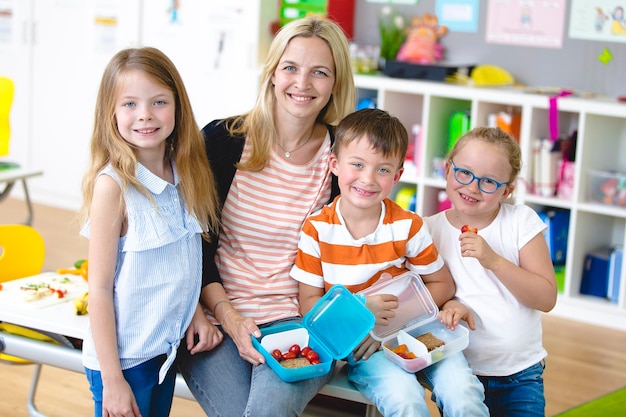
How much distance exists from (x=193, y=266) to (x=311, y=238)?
0.27 meters

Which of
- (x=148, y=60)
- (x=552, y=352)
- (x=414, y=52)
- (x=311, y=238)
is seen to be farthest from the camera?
(x=414, y=52)

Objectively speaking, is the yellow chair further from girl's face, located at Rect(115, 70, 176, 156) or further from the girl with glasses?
the girl with glasses

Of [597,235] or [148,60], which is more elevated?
[148,60]

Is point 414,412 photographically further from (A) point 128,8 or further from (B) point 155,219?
(A) point 128,8

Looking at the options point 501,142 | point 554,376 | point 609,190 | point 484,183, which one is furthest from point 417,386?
point 609,190

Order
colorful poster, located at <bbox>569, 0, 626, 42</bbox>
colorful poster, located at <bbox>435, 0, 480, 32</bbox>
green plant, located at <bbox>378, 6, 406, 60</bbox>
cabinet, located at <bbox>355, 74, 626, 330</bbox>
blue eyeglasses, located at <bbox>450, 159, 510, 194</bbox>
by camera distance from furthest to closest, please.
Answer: green plant, located at <bbox>378, 6, 406, 60</bbox>
colorful poster, located at <bbox>435, 0, 480, 32</bbox>
colorful poster, located at <bbox>569, 0, 626, 42</bbox>
cabinet, located at <bbox>355, 74, 626, 330</bbox>
blue eyeglasses, located at <bbox>450, 159, 510, 194</bbox>

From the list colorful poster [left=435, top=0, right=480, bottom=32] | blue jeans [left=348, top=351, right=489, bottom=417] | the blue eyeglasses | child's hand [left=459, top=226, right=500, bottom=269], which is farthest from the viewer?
colorful poster [left=435, top=0, right=480, bottom=32]

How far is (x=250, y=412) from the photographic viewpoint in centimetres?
177

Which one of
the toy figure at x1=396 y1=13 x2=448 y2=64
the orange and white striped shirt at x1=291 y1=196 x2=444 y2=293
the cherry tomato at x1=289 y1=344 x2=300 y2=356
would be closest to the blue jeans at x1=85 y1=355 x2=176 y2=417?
the cherry tomato at x1=289 y1=344 x2=300 y2=356

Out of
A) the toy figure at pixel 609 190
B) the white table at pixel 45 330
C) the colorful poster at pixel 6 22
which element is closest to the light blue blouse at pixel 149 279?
the white table at pixel 45 330

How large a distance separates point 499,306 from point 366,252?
32 cm

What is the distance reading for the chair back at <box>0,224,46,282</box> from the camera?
2.38 metres

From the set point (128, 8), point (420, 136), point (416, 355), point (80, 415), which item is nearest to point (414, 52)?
point (420, 136)

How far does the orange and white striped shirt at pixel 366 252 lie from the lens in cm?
194
